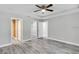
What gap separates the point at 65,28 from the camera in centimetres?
620

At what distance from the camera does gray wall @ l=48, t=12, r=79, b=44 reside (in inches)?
214

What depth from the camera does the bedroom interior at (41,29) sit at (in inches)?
172

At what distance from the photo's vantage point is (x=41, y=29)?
30.1 feet

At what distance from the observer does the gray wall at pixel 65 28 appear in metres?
5.43

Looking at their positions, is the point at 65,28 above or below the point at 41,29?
above

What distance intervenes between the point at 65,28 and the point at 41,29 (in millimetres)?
3364

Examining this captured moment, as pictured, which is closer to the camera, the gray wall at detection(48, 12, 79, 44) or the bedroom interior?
the bedroom interior

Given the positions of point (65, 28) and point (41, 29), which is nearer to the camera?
point (65, 28)

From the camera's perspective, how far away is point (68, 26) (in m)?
5.94

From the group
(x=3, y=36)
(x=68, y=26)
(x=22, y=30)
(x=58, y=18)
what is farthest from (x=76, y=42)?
(x=3, y=36)

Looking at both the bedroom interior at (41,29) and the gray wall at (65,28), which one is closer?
the bedroom interior at (41,29)

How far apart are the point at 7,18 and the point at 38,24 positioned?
416cm

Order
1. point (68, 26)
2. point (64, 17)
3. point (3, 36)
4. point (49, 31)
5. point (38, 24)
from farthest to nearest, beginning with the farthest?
point (38, 24), point (49, 31), point (64, 17), point (68, 26), point (3, 36)
